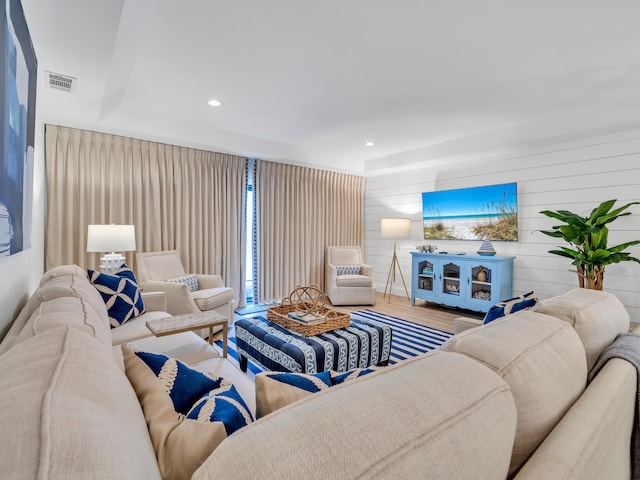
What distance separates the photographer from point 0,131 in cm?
114

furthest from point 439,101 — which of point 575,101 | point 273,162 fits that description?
point 273,162

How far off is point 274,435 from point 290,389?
305mm

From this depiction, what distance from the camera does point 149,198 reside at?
3.93 meters

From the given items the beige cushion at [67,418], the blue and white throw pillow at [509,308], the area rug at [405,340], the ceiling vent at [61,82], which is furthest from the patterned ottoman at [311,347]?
the ceiling vent at [61,82]

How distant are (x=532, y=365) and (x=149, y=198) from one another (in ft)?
13.7

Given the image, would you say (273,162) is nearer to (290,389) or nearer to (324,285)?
(324,285)

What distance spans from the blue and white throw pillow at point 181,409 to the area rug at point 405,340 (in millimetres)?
1849

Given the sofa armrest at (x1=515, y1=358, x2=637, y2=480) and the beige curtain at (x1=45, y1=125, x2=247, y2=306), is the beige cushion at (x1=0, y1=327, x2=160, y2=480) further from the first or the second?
the beige curtain at (x1=45, y1=125, x2=247, y2=306)

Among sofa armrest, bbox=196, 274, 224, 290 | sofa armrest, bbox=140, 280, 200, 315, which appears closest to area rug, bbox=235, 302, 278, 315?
sofa armrest, bbox=196, 274, 224, 290

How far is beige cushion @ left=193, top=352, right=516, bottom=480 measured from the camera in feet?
1.26

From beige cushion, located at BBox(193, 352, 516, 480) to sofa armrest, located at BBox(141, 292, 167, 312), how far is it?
8.88 feet

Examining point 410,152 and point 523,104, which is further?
point 410,152

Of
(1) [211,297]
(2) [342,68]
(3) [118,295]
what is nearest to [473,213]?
(2) [342,68]

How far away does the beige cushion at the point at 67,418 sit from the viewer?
344 mm
